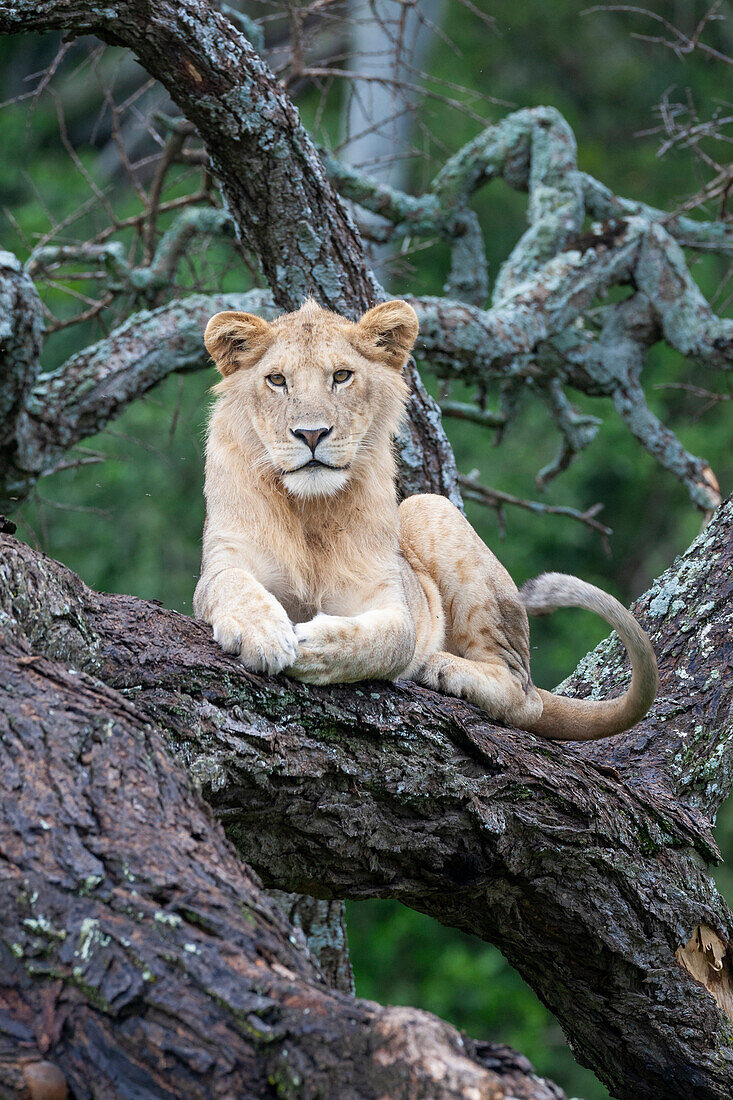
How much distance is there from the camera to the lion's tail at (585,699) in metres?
3.27

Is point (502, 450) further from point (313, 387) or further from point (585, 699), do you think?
point (313, 387)

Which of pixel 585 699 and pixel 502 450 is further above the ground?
pixel 502 450

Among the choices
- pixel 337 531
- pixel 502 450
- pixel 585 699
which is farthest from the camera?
pixel 502 450

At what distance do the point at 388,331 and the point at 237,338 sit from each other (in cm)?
45

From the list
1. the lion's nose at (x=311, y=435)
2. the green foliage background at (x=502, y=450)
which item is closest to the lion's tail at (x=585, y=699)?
the lion's nose at (x=311, y=435)

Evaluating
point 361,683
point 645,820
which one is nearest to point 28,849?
point 361,683

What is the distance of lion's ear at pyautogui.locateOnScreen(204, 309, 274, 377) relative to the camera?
3.35 meters

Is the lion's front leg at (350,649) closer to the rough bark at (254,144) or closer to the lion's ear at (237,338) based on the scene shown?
the lion's ear at (237,338)

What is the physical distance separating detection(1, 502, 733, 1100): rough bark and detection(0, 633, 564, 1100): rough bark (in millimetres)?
483

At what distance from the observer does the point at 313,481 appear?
3.17 m

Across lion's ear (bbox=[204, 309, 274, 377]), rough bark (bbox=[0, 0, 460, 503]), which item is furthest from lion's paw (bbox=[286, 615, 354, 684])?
rough bark (bbox=[0, 0, 460, 503])

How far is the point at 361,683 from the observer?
2.93 meters

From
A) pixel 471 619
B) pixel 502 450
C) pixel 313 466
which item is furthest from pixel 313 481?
pixel 502 450

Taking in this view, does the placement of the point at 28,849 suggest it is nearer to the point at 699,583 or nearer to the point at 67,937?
the point at 67,937
